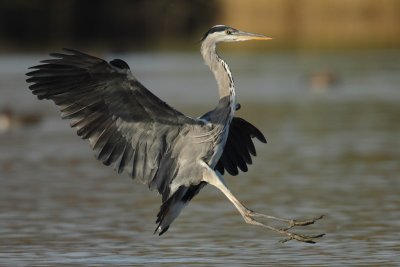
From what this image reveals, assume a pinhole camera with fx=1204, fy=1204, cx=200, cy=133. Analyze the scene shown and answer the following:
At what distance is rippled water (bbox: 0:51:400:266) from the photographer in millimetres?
8719

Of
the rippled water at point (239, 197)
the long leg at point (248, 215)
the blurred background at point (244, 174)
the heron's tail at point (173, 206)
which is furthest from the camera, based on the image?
the blurred background at point (244, 174)

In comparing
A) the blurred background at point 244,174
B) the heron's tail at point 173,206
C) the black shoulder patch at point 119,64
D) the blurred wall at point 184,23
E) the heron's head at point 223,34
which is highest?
the heron's head at point 223,34

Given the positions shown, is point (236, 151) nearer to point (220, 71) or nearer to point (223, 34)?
point (220, 71)

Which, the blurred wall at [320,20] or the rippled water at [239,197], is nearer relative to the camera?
the rippled water at [239,197]

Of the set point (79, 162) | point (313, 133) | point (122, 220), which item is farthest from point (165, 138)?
point (313, 133)

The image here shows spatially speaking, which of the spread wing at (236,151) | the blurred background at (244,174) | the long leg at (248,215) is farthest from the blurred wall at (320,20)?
the long leg at (248,215)

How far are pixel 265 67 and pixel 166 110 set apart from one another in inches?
859

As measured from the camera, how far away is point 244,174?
13078 mm

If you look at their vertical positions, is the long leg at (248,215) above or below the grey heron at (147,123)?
below

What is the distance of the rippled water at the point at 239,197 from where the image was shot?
8719 millimetres

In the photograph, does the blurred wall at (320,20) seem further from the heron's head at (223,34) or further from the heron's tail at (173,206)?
the heron's tail at (173,206)

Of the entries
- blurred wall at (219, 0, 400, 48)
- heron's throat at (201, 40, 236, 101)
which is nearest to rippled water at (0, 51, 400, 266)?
heron's throat at (201, 40, 236, 101)

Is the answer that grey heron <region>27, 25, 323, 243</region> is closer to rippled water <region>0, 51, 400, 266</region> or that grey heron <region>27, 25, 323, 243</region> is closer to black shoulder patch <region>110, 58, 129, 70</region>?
black shoulder patch <region>110, 58, 129, 70</region>

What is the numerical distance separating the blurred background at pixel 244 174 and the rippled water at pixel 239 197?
0.02 metres
